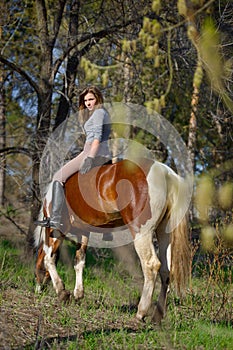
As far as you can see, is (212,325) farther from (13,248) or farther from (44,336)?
(13,248)

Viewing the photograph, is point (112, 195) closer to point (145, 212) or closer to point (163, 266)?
point (145, 212)

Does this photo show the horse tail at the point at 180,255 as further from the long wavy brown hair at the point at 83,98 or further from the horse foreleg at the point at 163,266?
the long wavy brown hair at the point at 83,98

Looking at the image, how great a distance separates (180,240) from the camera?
562 centimetres

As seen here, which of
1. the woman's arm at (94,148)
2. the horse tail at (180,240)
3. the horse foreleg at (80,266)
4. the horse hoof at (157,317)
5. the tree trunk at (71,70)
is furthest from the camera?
the tree trunk at (71,70)

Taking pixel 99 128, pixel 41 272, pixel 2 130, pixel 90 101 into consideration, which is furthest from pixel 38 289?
pixel 2 130

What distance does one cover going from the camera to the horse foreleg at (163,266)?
5.43m

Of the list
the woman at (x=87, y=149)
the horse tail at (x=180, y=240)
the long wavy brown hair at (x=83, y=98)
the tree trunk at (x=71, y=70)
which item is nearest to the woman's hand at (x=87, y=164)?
the woman at (x=87, y=149)

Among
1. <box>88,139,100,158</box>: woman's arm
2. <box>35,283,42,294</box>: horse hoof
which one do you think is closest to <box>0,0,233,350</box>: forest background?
<box>35,283,42,294</box>: horse hoof

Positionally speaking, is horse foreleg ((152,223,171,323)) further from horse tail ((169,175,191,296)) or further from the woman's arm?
the woman's arm

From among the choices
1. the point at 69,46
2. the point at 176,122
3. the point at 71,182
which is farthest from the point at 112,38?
the point at 176,122

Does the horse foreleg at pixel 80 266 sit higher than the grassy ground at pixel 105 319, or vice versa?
the horse foreleg at pixel 80 266

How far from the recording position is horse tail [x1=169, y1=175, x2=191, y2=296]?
18.3 ft

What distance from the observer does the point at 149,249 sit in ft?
17.5

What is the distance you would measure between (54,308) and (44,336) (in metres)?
1.17
